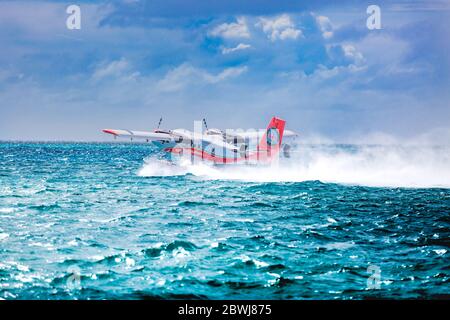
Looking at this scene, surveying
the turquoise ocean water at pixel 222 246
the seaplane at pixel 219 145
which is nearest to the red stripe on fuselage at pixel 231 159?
the seaplane at pixel 219 145

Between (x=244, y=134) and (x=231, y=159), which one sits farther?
(x=244, y=134)

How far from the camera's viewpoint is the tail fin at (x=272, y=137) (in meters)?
46.8

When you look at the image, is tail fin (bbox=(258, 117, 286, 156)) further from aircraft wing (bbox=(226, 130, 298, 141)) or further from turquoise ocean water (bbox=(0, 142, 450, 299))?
turquoise ocean water (bbox=(0, 142, 450, 299))

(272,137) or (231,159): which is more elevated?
(272,137)

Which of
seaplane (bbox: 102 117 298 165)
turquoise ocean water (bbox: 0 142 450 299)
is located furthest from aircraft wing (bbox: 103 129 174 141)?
turquoise ocean water (bbox: 0 142 450 299)

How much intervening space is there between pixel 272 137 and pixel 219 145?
599 cm

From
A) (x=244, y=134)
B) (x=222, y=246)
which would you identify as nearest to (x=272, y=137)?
(x=244, y=134)

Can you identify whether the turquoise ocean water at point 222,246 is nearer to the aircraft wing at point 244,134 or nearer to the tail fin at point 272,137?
the tail fin at point 272,137

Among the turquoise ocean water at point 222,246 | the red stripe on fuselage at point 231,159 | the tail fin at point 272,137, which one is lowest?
the turquoise ocean water at point 222,246

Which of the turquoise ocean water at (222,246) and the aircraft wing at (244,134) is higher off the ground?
the aircraft wing at (244,134)

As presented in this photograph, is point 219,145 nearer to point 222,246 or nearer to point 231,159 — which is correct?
point 231,159

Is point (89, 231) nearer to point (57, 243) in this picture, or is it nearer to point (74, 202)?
point (57, 243)

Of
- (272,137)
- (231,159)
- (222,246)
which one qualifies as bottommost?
(222,246)

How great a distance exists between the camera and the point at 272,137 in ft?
154
